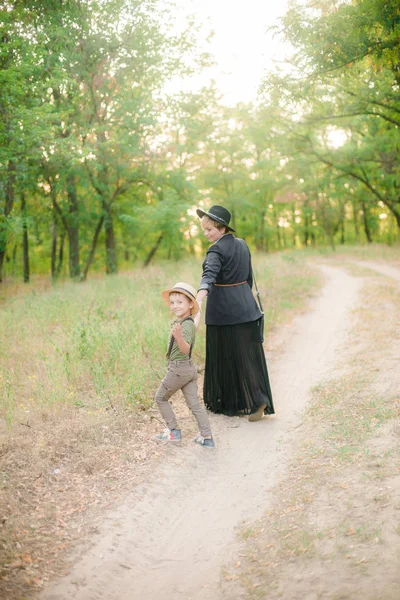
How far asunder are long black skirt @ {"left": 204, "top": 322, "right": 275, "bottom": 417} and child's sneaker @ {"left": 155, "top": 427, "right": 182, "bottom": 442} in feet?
2.75

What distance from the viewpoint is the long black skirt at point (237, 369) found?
563cm

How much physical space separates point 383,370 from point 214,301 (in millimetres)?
2826

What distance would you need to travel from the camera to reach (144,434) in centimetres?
533

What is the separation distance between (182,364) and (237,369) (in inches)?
41.0

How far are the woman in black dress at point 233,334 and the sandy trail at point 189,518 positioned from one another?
292 mm

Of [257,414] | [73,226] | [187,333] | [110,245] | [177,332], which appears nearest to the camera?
[177,332]

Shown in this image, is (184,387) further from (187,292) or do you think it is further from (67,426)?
(67,426)

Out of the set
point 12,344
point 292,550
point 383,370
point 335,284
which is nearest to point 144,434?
point 292,550

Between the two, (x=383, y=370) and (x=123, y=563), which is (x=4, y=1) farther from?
(x=123, y=563)

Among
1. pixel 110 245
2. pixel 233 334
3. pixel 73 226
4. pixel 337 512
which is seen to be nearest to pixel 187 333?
pixel 233 334

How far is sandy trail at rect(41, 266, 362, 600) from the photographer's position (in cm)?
319

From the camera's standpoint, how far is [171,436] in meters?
5.14

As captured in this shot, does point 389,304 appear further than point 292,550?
Yes

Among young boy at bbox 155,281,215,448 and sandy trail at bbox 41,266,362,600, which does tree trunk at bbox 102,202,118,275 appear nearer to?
sandy trail at bbox 41,266,362,600
